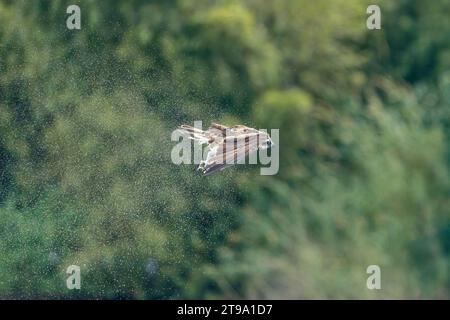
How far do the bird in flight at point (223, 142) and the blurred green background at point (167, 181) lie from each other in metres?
0.23

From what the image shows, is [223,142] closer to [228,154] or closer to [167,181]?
[228,154]

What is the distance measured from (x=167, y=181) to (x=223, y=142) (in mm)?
999

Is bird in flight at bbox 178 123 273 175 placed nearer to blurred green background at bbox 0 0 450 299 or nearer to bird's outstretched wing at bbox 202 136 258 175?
bird's outstretched wing at bbox 202 136 258 175

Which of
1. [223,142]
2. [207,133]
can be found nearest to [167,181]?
[207,133]

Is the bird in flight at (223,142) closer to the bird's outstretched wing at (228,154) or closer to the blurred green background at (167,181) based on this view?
the bird's outstretched wing at (228,154)

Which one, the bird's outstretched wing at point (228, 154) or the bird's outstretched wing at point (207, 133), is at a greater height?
the bird's outstretched wing at point (207, 133)

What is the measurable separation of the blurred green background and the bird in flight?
233mm

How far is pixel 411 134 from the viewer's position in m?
12.2

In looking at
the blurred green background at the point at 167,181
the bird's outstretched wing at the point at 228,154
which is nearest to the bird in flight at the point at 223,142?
the bird's outstretched wing at the point at 228,154

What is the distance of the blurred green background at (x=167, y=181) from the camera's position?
11.8 metres

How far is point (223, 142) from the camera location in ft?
36.9

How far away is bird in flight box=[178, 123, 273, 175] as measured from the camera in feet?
37.2

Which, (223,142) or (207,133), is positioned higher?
(207,133)

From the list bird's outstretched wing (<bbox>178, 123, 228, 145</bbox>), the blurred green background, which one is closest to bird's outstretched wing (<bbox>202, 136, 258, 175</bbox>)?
bird's outstretched wing (<bbox>178, 123, 228, 145</bbox>)
